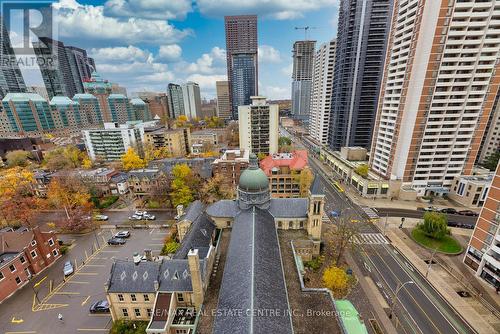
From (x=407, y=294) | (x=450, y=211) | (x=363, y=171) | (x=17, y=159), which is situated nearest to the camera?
→ (x=407, y=294)

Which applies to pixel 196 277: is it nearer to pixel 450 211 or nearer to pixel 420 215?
pixel 420 215

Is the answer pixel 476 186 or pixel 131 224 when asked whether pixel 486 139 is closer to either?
pixel 476 186

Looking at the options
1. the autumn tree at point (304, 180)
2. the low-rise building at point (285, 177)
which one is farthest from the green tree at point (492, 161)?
the autumn tree at point (304, 180)

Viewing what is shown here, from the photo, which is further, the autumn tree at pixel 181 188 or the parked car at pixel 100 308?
the autumn tree at pixel 181 188

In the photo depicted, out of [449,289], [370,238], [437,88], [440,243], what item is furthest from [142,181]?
[437,88]

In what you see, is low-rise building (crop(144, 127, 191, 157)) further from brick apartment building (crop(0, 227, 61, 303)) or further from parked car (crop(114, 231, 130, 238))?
brick apartment building (crop(0, 227, 61, 303))

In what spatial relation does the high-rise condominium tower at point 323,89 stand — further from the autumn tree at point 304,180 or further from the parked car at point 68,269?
the parked car at point 68,269

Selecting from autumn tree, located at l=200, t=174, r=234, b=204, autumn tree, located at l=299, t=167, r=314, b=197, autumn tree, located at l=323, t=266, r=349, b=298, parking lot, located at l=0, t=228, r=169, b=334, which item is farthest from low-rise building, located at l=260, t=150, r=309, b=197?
parking lot, located at l=0, t=228, r=169, b=334
